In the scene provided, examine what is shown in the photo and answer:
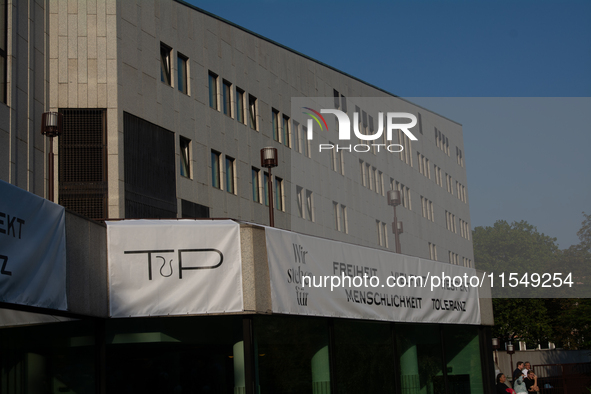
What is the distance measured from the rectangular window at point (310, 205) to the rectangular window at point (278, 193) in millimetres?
3336

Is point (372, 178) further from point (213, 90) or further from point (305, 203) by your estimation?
point (213, 90)

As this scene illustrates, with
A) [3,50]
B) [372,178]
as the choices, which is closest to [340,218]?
[372,178]

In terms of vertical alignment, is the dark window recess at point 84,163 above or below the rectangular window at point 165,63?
below

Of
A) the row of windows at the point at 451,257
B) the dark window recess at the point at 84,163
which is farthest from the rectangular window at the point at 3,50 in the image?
the row of windows at the point at 451,257

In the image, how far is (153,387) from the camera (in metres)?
11.9

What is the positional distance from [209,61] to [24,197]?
19239 millimetres

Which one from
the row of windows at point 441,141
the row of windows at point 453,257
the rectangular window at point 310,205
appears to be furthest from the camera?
the row of windows at point 453,257

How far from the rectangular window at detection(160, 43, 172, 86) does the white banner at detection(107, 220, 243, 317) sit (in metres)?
14.2

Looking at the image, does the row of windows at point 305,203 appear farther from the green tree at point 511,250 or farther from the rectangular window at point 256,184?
the green tree at point 511,250

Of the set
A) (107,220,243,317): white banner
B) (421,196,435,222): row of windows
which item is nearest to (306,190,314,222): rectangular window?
(421,196,435,222): row of windows

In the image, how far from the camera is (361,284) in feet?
49.3

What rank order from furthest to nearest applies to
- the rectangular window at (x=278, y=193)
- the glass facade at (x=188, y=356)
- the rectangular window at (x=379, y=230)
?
1. the rectangular window at (x=379, y=230)
2. the rectangular window at (x=278, y=193)
3. the glass facade at (x=188, y=356)

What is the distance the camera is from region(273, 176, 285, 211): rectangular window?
32.3m

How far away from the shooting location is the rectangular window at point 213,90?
92.7 ft
